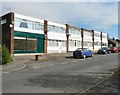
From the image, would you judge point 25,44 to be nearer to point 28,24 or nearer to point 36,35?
point 36,35

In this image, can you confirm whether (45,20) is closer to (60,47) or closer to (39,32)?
(39,32)

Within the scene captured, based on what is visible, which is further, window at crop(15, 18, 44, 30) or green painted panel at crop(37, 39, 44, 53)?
green painted panel at crop(37, 39, 44, 53)

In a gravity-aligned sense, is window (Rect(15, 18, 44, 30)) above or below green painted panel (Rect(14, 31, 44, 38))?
above

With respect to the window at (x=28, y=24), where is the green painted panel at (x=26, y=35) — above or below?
below

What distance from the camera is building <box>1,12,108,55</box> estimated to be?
33.4 meters

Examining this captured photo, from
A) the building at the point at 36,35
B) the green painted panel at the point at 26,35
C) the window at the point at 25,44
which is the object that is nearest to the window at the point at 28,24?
the building at the point at 36,35

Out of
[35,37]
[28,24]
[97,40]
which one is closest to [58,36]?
[35,37]

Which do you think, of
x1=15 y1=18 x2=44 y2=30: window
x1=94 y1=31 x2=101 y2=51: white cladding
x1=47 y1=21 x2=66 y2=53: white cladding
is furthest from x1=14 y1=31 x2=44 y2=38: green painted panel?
x1=94 y1=31 x2=101 y2=51: white cladding

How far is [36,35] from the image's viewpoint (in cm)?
3806

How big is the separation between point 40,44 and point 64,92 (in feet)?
100

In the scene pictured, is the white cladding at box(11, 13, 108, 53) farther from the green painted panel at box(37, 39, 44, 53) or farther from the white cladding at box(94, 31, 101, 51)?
the white cladding at box(94, 31, 101, 51)

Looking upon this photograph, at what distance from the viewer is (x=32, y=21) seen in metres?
37.4

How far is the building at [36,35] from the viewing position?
33.4 metres

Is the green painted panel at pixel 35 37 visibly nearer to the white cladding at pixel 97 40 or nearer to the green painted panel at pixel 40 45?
the green painted panel at pixel 40 45
